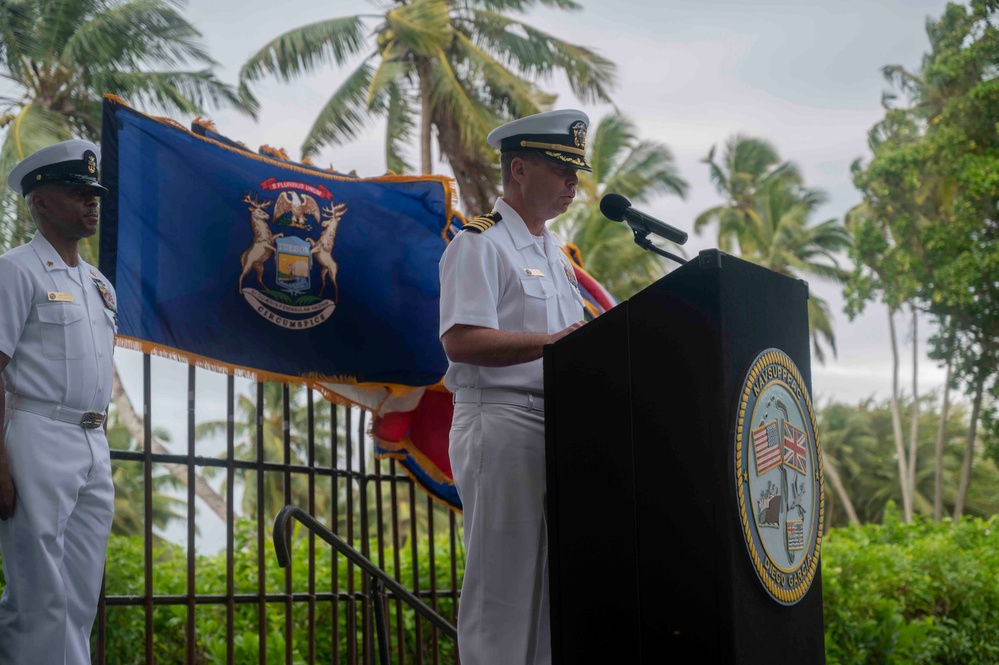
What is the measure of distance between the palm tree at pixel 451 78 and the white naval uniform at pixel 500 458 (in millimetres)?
12898

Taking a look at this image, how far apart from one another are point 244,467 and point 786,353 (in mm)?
2534

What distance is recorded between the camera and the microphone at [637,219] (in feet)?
7.01

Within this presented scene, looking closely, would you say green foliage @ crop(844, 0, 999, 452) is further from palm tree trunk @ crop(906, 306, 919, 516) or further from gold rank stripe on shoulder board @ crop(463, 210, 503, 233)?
gold rank stripe on shoulder board @ crop(463, 210, 503, 233)

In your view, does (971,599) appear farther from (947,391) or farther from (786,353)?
(947,391)

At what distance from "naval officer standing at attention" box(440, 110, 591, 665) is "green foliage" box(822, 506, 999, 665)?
4068 mm

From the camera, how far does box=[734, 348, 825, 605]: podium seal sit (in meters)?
1.68

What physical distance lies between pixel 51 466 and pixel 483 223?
1221mm

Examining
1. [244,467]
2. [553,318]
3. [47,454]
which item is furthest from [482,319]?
[244,467]

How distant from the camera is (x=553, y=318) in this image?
2.42 m

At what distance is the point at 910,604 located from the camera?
21.6ft

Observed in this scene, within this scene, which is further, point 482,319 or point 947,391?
point 947,391

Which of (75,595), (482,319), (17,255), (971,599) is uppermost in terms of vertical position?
(17,255)

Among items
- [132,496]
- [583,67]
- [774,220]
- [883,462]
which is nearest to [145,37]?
[583,67]

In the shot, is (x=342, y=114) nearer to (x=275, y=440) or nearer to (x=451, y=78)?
(x=451, y=78)
